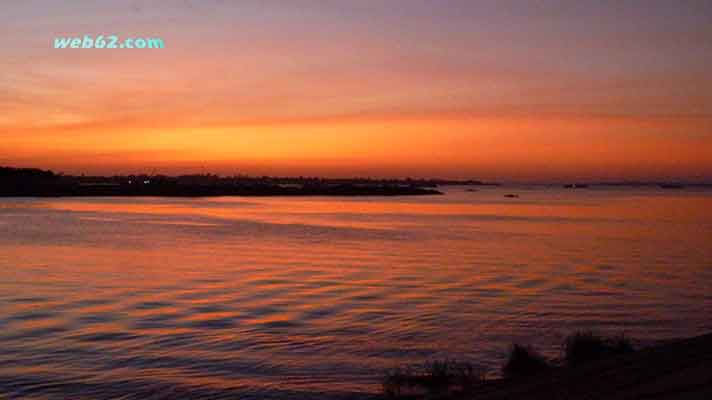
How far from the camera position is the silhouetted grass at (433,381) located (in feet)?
27.9

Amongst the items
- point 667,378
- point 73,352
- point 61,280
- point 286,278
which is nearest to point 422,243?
point 286,278

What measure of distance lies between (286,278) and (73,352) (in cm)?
949

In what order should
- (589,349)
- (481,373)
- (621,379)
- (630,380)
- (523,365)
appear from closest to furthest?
1. (630,380)
2. (621,379)
3. (523,365)
4. (481,373)
5. (589,349)

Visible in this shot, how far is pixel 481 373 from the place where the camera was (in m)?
9.50

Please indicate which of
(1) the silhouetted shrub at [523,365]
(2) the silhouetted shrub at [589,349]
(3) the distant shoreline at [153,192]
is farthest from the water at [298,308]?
(3) the distant shoreline at [153,192]

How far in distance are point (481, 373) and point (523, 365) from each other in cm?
61

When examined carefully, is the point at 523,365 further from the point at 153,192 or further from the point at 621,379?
the point at 153,192

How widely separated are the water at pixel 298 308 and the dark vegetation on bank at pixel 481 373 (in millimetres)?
556

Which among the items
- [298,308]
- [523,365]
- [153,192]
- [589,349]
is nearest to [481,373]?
[523,365]

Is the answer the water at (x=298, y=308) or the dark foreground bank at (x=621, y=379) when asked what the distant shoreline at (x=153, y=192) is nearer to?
the water at (x=298, y=308)

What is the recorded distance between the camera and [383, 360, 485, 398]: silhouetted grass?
852 centimetres

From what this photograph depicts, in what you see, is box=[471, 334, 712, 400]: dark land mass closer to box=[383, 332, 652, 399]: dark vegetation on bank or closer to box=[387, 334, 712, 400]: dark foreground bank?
box=[387, 334, 712, 400]: dark foreground bank

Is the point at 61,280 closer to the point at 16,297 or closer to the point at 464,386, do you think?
the point at 16,297

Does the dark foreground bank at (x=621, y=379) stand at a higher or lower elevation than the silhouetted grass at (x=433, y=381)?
higher
